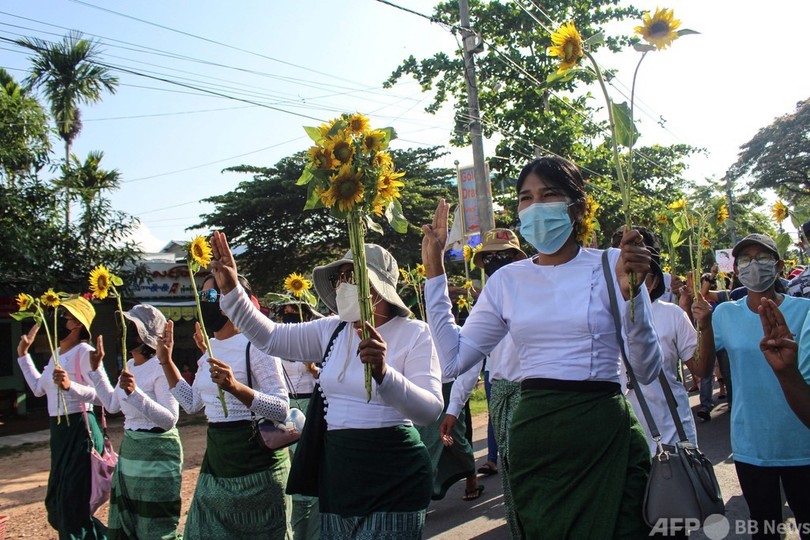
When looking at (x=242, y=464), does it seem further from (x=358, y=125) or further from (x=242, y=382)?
(x=358, y=125)

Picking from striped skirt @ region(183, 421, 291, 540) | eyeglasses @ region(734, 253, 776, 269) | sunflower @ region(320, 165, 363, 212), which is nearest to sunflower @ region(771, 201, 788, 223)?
eyeglasses @ region(734, 253, 776, 269)

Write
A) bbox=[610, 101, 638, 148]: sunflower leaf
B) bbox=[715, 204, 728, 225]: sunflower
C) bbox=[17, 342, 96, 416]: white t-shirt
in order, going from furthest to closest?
1. bbox=[17, 342, 96, 416]: white t-shirt
2. bbox=[715, 204, 728, 225]: sunflower
3. bbox=[610, 101, 638, 148]: sunflower leaf

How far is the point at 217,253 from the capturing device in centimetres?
301

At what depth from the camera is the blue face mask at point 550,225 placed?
244 cm

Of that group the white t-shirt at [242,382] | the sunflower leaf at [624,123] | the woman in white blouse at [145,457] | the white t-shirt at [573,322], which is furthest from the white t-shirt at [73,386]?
the sunflower leaf at [624,123]

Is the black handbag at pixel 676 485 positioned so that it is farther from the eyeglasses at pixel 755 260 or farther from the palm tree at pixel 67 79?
the palm tree at pixel 67 79

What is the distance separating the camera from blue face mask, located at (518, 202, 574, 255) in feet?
7.99

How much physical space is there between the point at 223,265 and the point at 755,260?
273 cm

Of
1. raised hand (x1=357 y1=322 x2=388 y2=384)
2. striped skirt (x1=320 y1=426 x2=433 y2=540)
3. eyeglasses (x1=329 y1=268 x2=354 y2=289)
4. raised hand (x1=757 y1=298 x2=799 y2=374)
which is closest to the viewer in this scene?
raised hand (x1=757 y1=298 x2=799 y2=374)

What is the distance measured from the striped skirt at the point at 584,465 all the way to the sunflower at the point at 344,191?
3.32 feet

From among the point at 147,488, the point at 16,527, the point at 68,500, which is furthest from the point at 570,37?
the point at 16,527

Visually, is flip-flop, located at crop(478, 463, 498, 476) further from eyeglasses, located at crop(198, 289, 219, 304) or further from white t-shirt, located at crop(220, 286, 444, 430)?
white t-shirt, located at crop(220, 286, 444, 430)

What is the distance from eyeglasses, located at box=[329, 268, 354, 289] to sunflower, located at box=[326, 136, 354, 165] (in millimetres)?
913

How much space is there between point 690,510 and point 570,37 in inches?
66.1
